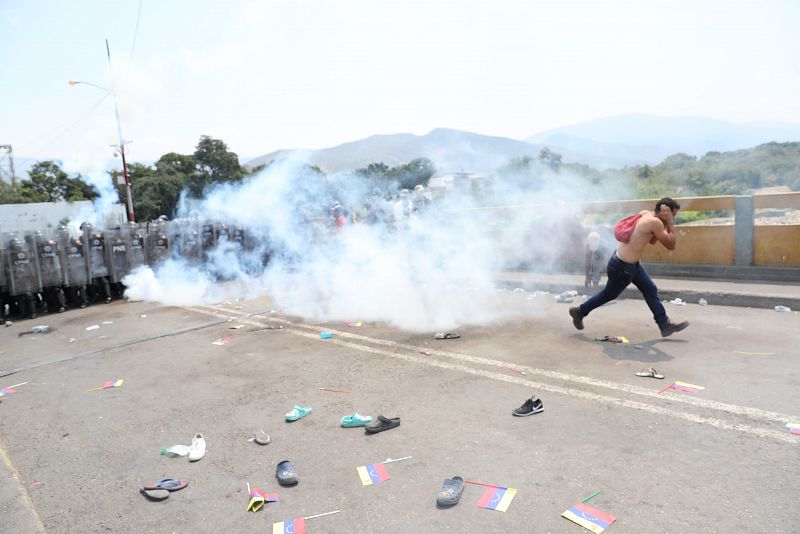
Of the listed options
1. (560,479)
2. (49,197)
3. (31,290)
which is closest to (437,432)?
(560,479)

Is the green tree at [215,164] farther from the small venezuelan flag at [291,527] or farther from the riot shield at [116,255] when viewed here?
the small venezuelan flag at [291,527]

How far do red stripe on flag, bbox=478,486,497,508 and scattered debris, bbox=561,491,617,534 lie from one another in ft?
1.25

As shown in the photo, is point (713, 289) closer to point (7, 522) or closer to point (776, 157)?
point (7, 522)

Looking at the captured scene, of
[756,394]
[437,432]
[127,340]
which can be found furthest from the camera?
[127,340]

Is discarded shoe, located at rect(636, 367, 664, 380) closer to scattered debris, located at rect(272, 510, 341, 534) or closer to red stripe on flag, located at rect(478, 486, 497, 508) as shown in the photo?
red stripe on flag, located at rect(478, 486, 497, 508)

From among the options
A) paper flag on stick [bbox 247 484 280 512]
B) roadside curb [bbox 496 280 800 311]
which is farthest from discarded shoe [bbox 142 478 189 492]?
roadside curb [bbox 496 280 800 311]

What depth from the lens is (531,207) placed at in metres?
9.84

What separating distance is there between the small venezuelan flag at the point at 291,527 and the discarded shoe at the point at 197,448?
3.56ft

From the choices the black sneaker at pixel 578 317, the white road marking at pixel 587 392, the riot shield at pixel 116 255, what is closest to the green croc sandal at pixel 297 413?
the white road marking at pixel 587 392

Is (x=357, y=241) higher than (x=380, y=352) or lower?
higher

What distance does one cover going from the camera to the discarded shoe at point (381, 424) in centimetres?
357

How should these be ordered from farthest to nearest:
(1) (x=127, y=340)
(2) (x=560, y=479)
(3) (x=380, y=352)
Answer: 1. (1) (x=127, y=340)
2. (3) (x=380, y=352)
3. (2) (x=560, y=479)

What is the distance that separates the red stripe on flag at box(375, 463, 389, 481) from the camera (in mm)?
2990

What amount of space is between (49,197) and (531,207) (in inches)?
1562
